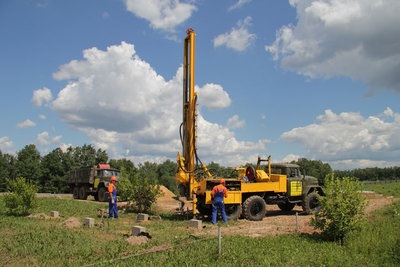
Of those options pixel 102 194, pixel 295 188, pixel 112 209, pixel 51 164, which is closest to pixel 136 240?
pixel 112 209

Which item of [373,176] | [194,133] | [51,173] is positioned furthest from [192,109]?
[373,176]

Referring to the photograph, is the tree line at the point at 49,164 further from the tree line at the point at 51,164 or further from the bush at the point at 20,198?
the bush at the point at 20,198

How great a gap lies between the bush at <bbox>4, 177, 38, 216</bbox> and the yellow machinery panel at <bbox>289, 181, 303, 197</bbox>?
10.4m

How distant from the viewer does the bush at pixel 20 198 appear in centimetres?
1475

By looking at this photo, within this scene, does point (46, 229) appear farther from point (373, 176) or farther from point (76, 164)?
point (373, 176)

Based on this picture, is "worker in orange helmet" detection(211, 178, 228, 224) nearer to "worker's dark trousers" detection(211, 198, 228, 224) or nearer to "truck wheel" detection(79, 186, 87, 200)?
"worker's dark trousers" detection(211, 198, 228, 224)

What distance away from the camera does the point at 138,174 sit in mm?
18125

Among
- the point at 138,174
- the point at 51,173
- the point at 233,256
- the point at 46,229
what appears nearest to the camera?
the point at 233,256

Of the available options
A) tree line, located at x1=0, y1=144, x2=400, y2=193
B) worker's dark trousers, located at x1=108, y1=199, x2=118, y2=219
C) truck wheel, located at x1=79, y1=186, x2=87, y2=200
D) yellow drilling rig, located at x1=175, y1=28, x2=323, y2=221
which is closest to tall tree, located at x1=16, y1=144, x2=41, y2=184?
tree line, located at x1=0, y1=144, x2=400, y2=193

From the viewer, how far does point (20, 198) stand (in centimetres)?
1470

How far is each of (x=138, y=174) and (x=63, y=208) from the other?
402cm

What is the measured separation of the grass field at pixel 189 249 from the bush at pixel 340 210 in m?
0.31

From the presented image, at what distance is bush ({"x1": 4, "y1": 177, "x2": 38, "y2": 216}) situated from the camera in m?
14.8

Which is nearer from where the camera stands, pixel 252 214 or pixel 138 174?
pixel 252 214
